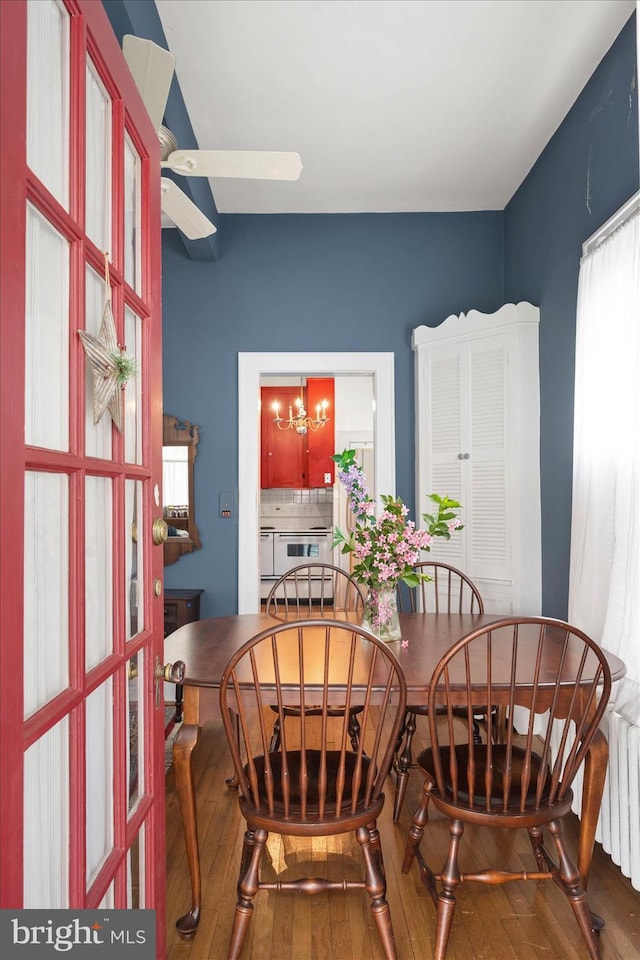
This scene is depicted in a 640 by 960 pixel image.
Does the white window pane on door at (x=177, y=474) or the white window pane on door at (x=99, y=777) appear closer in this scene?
the white window pane on door at (x=99, y=777)

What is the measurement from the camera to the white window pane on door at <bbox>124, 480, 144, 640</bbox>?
4.08ft

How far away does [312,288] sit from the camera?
4.09 m

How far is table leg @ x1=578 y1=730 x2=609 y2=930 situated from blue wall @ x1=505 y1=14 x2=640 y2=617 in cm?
127

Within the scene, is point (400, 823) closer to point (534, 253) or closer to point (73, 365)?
point (73, 365)

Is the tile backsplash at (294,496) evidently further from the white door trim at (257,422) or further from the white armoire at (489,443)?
the white armoire at (489,443)

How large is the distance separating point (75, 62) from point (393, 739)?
5.21 ft

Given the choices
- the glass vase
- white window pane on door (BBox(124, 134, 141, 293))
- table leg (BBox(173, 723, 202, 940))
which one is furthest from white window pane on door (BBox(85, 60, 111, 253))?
the glass vase

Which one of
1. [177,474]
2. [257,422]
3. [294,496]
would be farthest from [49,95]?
[294,496]

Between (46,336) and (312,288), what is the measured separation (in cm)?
338

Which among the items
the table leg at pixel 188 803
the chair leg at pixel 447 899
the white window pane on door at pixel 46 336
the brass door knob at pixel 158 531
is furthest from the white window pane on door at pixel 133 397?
the chair leg at pixel 447 899

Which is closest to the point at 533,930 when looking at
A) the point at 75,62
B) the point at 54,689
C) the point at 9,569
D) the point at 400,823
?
the point at 400,823

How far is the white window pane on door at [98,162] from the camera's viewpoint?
1.05 meters

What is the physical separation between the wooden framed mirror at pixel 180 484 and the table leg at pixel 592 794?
2713mm

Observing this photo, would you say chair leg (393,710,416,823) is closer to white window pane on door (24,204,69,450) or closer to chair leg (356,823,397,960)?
chair leg (356,823,397,960)
